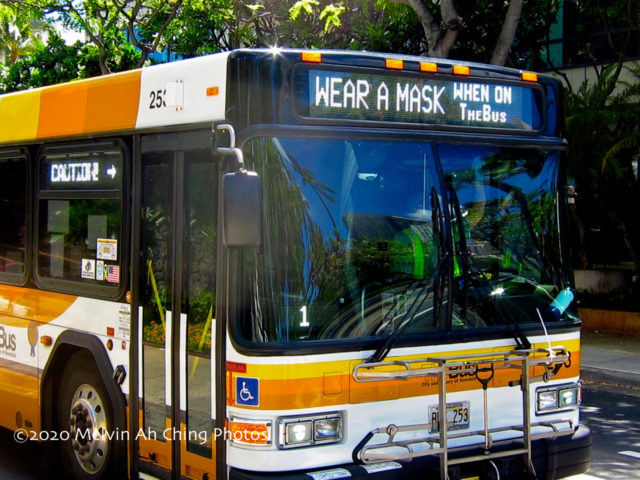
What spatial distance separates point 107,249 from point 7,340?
6.06 feet

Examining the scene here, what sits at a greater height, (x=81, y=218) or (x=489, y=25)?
(x=489, y=25)

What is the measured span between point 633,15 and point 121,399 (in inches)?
517

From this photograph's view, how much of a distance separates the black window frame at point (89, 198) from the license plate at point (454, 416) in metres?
2.28

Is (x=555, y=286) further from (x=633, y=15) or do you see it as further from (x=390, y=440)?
(x=633, y=15)

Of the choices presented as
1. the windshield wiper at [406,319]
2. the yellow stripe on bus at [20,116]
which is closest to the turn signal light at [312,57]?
the windshield wiper at [406,319]

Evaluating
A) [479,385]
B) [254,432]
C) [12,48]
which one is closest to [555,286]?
[479,385]

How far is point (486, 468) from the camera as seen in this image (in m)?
5.41

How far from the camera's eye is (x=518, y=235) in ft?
19.2

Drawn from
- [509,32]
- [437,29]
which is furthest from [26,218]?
[509,32]

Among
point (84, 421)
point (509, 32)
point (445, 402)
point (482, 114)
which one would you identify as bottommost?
point (84, 421)

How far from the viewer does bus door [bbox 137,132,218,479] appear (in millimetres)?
5430

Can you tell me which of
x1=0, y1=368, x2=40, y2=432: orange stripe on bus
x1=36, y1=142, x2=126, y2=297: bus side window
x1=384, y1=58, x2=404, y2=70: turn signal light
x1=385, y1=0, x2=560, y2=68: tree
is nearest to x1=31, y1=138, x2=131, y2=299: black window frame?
x1=36, y1=142, x2=126, y2=297: bus side window

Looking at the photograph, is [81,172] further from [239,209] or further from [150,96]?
[239,209]

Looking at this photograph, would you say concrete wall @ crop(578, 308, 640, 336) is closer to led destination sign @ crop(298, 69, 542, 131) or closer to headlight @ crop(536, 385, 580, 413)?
headlight @ crop(536, 385, 580, 413)
